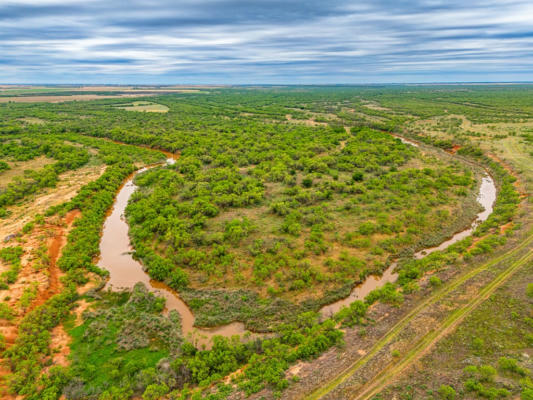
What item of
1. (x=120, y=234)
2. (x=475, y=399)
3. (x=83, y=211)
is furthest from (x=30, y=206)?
(x=475, y=399)

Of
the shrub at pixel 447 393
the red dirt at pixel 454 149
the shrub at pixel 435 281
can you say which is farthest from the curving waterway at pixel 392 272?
the red dirt at pixel 454 149

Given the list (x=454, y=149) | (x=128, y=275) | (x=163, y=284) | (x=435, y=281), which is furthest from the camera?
(x=454, y=149)

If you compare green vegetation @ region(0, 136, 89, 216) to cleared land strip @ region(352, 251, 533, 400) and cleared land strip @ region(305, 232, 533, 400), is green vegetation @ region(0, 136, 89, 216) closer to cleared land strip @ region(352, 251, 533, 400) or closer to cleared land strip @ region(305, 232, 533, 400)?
cleared land strip @ region(305, 232, 533, 400)

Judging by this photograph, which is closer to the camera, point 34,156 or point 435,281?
point 435,281

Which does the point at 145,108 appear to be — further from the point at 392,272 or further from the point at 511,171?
the point at 392,272

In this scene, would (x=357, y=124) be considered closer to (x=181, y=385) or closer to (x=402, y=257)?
(x=402, y=257)

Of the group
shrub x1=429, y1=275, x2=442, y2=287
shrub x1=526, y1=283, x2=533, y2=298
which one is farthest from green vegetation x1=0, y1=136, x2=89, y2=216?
shrub x1=526, y1=283, x2=533, y2=298

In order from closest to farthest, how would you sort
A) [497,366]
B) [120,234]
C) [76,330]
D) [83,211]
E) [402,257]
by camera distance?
[497,366], [76,330], [402,257], [120,234], [83,211]

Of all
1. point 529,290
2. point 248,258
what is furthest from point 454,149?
point 248,258
